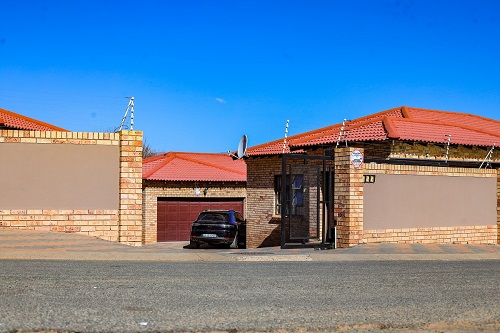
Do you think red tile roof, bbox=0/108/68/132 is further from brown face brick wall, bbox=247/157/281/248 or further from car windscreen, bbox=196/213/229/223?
brown face brick wall, bbox=247/157/281/248

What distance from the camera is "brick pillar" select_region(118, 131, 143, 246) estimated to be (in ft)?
58.2

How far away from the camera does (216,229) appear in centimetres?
2533

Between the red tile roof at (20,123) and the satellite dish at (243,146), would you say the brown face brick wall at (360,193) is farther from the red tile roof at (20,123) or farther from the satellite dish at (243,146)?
the red tile roof at (20,123)

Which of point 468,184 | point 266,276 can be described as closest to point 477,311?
point 266,276

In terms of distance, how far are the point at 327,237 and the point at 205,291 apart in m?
10.8

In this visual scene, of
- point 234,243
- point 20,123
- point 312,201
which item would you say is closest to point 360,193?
point 312,201

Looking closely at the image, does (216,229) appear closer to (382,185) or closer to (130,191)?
(382,185)

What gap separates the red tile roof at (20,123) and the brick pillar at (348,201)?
12696 mm

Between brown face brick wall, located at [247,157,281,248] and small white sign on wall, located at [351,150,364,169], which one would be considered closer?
small white sign on wall, located at [351,150,364,169]

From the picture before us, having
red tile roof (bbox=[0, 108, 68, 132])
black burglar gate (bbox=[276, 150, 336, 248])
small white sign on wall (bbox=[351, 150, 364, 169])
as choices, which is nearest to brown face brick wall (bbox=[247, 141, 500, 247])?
small white sign on wall (bbox=[351, 150, 364, 169])

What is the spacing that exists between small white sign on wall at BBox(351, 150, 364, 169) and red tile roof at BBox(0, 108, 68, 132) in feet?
42.6

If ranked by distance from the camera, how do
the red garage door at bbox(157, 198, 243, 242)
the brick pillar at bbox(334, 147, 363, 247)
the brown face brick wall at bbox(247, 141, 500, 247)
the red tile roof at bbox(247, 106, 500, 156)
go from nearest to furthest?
the brick pillar at bbox(334, 147, 363, 247), the brown face brick wall at bbox(247, 141, 500, 247), the red tile roof at bbox(247, 106, 500, 156), the red garage door at bbox(157, 198, 243, 242)

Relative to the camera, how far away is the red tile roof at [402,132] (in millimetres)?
23719

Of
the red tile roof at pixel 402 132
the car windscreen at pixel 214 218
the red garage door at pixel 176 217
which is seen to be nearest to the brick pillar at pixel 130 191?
the car windscreen at pixel 214 218
